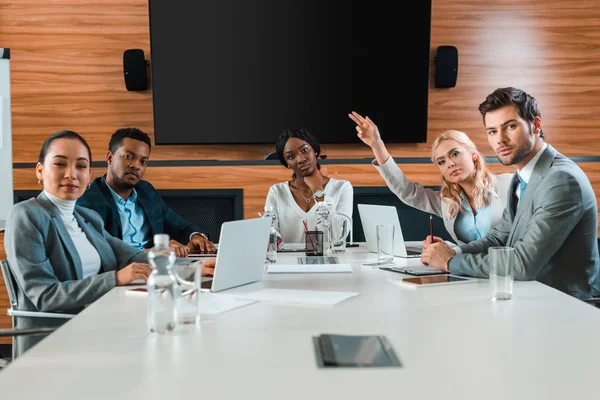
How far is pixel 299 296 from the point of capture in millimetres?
1756

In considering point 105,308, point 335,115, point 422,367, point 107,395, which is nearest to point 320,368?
point 422,367

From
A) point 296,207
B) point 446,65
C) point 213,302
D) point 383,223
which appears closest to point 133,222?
point 296,207

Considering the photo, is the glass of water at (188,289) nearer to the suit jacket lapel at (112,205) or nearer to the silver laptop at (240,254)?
the silver laptop at (240,254)

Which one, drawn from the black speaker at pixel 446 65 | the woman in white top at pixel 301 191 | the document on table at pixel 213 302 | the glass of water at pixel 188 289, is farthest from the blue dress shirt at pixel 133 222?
the black speaker at pixel 446 65

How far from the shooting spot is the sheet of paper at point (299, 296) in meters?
1.67

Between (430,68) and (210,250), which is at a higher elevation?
(430,68)

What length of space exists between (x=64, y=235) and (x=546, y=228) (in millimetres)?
1556

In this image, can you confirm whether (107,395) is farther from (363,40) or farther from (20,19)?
(20,19)

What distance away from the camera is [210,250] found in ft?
9.70

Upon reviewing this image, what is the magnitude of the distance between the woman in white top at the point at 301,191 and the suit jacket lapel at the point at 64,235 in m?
1.67

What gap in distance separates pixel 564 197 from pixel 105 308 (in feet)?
4.79

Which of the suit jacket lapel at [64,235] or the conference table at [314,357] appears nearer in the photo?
the conference table at [314,357]

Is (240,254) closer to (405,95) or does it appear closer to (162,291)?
(162,291)

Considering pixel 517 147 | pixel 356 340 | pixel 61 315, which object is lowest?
pixel 61 315
